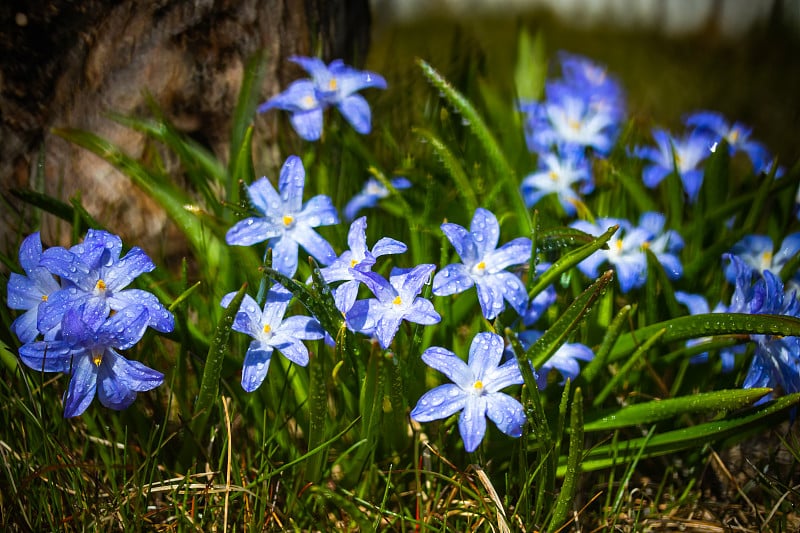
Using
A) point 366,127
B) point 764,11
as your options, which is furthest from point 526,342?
point 764,11

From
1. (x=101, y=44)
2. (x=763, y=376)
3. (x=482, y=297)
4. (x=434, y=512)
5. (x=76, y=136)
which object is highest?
(x=101, y=44)

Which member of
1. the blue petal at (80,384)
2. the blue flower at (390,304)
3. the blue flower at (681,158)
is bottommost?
the blue petal at (80,384)

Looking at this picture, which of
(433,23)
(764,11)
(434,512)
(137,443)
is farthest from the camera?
(433,23)

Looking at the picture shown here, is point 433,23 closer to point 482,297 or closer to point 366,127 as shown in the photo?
point 366,127

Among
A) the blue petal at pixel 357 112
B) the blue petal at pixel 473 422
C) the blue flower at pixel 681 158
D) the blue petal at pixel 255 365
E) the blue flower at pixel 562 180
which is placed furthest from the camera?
the blue flower at pixel 681 158

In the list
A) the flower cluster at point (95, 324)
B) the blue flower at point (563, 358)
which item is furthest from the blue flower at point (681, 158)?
the flower cluster at point (95, 324)

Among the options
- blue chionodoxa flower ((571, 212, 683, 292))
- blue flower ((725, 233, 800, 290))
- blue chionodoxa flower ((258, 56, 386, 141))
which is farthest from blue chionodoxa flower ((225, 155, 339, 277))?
blue flower ((725, 233, 800, 290))

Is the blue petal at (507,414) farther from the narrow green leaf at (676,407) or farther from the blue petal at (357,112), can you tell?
the blue petal at (357,112)
